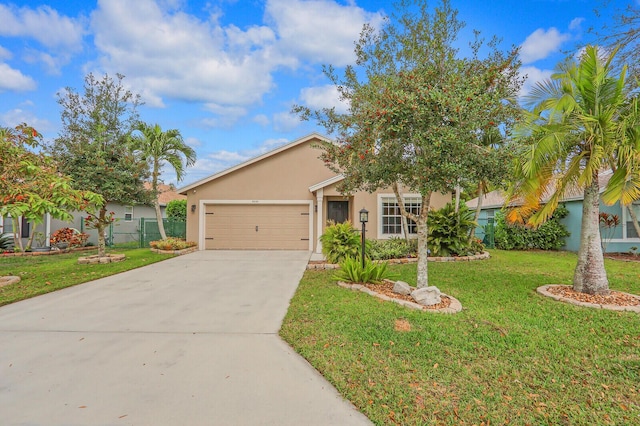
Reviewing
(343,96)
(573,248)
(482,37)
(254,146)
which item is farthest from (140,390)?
(254,146)

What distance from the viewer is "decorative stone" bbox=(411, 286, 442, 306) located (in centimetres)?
528

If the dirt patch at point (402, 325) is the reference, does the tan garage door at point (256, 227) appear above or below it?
above

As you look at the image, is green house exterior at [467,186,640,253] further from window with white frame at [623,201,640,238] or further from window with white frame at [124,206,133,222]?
window with white frame at [124,206,133,222]

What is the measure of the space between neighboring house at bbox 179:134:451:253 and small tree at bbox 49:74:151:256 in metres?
2.22

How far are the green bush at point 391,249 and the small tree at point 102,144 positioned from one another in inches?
344

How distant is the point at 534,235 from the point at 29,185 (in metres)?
16.5

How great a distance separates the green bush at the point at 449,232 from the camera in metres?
10.6

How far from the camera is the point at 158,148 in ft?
44.9

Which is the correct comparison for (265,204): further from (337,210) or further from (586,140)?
(586,140)

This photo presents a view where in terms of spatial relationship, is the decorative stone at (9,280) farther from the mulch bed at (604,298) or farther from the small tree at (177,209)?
the small tree at (177,209)

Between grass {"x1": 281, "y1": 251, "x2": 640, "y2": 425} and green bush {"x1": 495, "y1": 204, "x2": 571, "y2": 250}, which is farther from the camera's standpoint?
green bush {"x1": 495, "y1": 204, "x2": 571, "y2": 250}

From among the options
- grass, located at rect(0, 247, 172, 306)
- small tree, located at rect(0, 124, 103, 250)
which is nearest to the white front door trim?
grass, located at rect(0, 247, 172, 306)

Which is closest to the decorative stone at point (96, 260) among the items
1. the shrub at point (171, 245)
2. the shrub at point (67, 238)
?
the shrub at point (171, 245)

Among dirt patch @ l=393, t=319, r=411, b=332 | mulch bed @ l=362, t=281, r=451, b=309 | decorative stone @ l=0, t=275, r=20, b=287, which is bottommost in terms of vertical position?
dirt patch @ l=393, t=319, r=411, b=332
